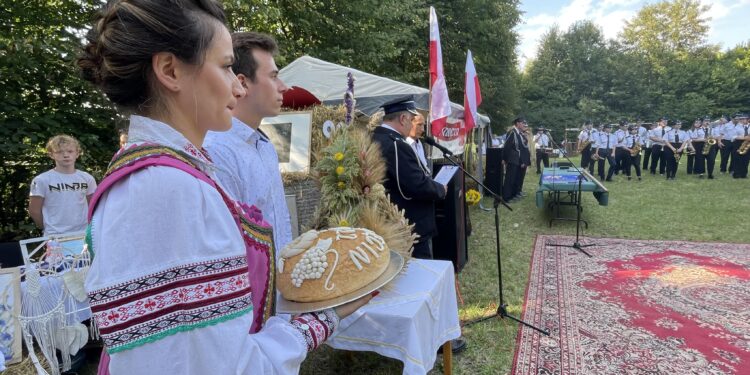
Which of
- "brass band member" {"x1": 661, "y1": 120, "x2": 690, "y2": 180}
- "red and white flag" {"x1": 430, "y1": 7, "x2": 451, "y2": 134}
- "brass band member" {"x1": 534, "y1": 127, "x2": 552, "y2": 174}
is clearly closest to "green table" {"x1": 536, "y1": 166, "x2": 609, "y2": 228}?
"red and white flag" {"x1": 430, "y1": 7, "x2": 451, "y2": 134}

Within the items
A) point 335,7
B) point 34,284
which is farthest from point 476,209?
point 34,284

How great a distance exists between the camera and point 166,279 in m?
0.63

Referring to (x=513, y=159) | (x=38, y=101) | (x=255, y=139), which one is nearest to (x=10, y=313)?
(x=255, y=139)

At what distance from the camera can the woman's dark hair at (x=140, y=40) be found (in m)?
0.70

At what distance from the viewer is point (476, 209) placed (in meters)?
9.84

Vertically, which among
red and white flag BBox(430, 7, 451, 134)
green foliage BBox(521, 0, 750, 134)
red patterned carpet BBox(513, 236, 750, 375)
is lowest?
red patterned carpet BBox(513, 236, 750, 375)

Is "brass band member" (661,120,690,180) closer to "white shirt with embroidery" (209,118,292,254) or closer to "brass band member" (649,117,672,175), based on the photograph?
"brass band member" (649,117,672,175)

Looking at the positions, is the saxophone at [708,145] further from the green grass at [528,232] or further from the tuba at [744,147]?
the green grass at [528,232]

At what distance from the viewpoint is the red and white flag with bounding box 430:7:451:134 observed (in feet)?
17.9

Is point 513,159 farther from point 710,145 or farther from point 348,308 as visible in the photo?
point 348,308

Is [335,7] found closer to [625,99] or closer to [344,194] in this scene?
[344,194]

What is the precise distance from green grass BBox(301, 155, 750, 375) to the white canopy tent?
2926mm

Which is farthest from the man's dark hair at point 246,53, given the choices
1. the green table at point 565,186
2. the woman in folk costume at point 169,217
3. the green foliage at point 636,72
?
the green foliage at point 636,72

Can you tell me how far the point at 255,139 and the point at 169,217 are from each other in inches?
44.9
